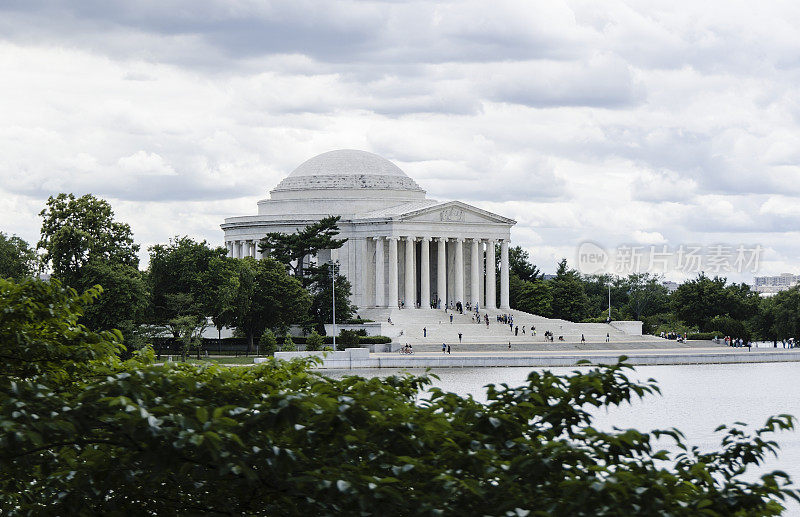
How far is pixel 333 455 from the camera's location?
1413 centimetres

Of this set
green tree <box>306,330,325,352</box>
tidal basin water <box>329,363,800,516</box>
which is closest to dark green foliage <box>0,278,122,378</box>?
tidal basin water <box>329,363,800,516</box>

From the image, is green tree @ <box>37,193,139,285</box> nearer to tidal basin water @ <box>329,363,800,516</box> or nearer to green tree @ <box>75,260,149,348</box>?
green tree @ <box>75,260,149,348</box>

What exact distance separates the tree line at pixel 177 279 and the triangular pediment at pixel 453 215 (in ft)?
30.9

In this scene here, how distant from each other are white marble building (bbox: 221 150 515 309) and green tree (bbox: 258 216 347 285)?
853 cm

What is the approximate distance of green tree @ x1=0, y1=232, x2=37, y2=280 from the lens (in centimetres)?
10862

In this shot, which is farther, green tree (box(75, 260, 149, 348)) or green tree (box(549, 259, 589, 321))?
green tree (box(549, 259, 589, 321))

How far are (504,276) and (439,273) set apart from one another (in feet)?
29.9

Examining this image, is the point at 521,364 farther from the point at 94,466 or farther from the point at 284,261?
the point at 94,466

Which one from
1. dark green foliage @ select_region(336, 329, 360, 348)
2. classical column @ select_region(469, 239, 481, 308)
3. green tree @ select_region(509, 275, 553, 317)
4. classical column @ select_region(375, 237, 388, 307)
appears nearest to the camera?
dark green foliage @ select_region(336, 329, 360, 348)

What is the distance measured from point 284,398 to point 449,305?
111 meters

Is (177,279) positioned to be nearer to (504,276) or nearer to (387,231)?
(387,231)

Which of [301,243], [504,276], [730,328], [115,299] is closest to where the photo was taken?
[115,299]

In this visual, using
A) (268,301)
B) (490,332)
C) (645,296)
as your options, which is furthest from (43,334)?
(645,296)

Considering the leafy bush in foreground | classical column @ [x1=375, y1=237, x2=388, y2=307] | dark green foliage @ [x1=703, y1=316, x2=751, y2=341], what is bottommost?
the leafy bush in foreground
